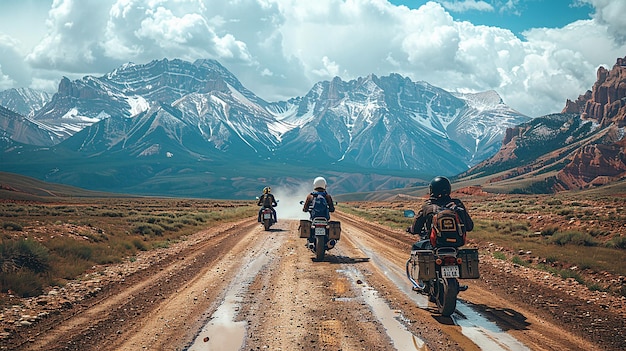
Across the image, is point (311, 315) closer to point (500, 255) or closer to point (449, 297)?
point (449, 297)

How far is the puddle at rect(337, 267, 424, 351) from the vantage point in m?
8.16

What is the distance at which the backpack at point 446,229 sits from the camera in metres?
10.1

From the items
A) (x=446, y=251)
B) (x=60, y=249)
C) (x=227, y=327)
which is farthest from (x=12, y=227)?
(x=446, y=251)

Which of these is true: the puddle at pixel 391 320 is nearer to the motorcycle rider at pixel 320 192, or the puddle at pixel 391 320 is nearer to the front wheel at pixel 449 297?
the front wheel at pixel 449 297

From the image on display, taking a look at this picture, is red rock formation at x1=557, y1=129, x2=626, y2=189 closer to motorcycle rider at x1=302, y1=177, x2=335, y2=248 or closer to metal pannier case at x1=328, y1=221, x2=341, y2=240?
motorcycle rider at x1=302, y1=177, x2=335, y2=248

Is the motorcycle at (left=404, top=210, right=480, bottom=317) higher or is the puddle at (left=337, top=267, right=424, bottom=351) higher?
the motorcycle at (left=404, top=210, right=480, bottom=317)

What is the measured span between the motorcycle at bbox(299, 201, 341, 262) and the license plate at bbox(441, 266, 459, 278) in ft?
25.8

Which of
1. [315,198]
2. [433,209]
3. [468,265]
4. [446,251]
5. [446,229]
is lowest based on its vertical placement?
[468,265]

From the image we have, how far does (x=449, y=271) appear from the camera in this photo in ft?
33.1

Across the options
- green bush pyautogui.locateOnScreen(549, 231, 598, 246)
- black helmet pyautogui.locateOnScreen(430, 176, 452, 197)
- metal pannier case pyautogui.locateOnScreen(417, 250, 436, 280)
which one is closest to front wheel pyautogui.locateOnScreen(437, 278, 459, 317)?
metal pannier case pyautogui.locateOnScreen(417, 250, 436, 280)

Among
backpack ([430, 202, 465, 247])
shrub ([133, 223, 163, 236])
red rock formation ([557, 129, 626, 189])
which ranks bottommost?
shrub ([133, 223, 163, 236])

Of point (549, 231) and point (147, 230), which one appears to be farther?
→ point (549, 231)

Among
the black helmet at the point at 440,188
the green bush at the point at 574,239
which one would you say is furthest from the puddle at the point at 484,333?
the green bush at the point at 574,239

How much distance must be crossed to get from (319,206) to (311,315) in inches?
342
